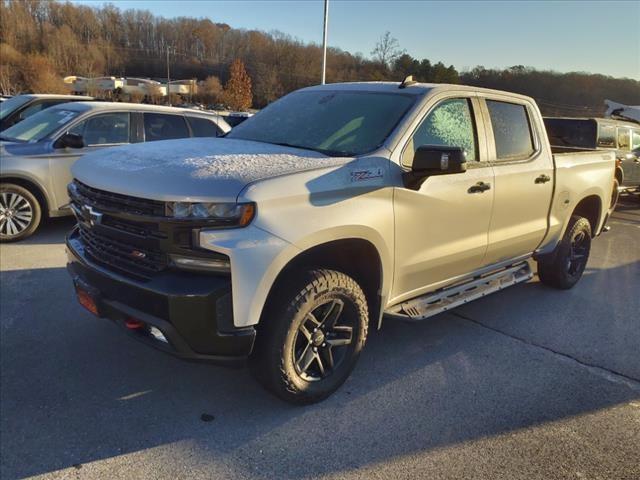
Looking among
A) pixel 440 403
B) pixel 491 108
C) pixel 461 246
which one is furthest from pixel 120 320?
pixel 491 108

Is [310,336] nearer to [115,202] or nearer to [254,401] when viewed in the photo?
[254,401]

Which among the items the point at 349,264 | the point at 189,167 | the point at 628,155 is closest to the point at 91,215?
the point at 189,167

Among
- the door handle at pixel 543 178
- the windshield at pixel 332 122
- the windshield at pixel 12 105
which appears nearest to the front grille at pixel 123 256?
the windshield at pixel 332 122

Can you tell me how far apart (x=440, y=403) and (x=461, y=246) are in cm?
121

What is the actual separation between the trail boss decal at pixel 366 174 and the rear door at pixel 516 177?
1.40 meters

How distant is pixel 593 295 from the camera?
5.69m

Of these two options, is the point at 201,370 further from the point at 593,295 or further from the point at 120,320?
the point at 593,295

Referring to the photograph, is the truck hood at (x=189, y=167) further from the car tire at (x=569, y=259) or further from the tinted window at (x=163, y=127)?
the tinted window at (x=163, y=127)

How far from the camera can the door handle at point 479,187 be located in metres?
3.87

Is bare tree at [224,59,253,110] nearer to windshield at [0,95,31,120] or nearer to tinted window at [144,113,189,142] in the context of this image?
windshield at [0,95,31,120]

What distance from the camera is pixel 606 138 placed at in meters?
11.4

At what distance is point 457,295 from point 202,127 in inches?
204

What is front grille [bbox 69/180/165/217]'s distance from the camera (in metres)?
2.67

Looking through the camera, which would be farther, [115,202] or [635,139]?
[635,139]
